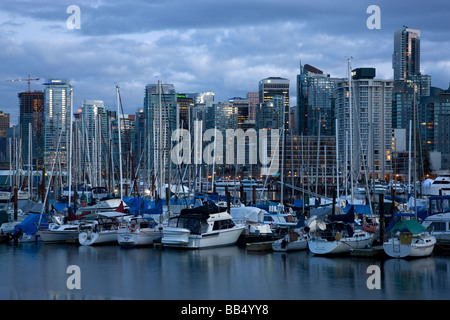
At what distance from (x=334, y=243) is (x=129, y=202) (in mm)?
28421

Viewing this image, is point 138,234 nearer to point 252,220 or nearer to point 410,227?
point 252,220

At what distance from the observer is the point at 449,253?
3688cm

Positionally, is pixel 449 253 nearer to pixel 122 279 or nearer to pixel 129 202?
pixel 122 279

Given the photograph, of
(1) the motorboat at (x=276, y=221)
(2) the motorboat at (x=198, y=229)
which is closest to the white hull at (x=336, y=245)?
(2) the motorboat at (x=198, y=229)

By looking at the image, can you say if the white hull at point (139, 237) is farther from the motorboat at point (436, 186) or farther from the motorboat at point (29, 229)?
the motorboat at point (436, 186)

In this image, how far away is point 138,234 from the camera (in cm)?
4128

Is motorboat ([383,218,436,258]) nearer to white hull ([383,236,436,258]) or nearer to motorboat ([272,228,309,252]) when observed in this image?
white hull ([383,236,436,258])

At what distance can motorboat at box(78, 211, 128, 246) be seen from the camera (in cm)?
4228

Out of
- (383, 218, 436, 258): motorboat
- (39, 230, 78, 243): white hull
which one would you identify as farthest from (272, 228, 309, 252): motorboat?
(39, 230, 78, 243): white hull

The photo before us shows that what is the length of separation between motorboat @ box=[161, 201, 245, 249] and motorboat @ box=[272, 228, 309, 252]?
397cm

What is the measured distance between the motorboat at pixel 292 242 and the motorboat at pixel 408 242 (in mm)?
5671

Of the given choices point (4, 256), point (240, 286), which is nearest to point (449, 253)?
point (240, 286)

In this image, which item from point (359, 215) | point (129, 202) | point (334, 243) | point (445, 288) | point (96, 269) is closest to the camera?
point (445, 288)

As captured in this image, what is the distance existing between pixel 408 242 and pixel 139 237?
1730 centimetres
